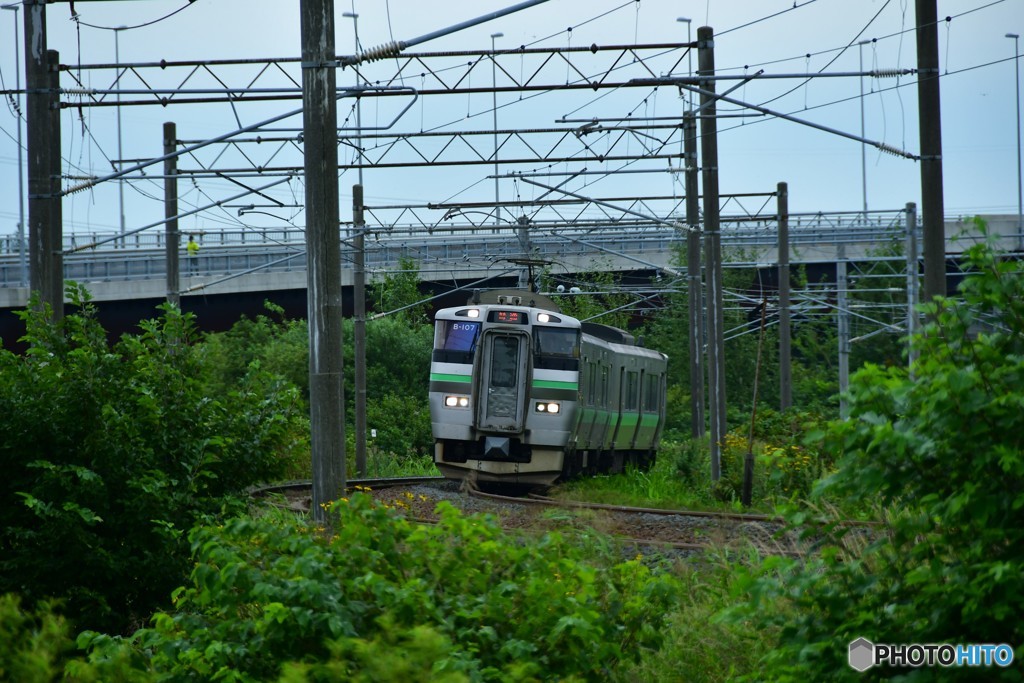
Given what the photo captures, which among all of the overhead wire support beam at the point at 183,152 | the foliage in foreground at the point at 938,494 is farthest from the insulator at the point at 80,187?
the foliage in foreground at the point at 938,494

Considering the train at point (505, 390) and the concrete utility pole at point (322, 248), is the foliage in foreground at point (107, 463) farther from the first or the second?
the train at point (505, 390)

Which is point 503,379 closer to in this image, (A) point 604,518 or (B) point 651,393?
(A) point 604,518

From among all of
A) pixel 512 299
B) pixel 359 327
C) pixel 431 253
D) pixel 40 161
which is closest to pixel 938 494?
pixel 40 161

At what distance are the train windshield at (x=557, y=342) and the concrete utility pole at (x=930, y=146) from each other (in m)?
8.77

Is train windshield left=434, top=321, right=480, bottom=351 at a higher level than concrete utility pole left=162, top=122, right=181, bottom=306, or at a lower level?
lower

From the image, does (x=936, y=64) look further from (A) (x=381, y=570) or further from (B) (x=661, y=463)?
(B) (x=661, y=463)

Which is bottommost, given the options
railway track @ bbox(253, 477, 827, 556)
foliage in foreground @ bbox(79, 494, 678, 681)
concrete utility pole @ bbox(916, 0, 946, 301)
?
railway track @ bbox(253, 477, 827, 556)

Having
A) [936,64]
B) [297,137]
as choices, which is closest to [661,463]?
[297,137]

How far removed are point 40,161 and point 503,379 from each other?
8.32m

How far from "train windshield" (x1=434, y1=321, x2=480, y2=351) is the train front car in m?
0.02

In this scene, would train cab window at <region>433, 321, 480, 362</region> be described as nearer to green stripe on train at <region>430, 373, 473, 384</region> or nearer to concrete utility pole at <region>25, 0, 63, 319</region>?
green stripe on train at <region>430, 373, 473, 384</region>

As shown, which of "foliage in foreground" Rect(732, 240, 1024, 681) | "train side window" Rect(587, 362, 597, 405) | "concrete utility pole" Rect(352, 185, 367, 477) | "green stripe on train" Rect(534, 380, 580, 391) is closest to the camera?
"foliage in foreground" Rect(732, 240, 1024, 681)

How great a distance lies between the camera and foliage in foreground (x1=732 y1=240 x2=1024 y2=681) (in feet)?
18.3

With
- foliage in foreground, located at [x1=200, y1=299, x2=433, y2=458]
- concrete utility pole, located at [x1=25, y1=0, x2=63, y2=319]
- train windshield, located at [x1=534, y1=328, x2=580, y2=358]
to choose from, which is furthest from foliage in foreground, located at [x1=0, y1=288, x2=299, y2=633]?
foliage in foreground, located at [x1=200, y1=299, x2=433, y2=458]
